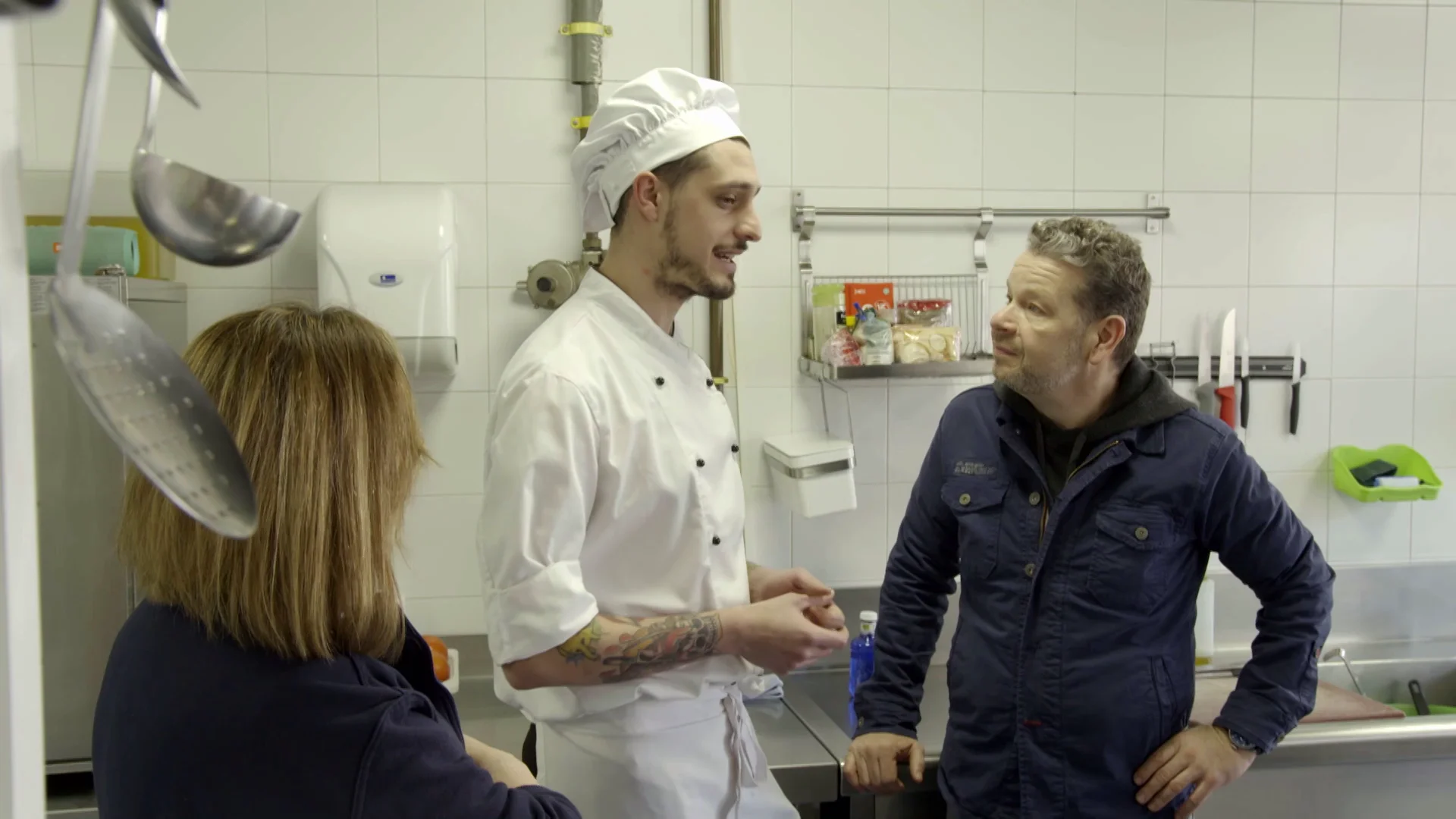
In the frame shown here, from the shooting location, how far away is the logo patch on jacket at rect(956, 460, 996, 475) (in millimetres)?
1700

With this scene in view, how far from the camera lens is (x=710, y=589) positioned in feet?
4.79

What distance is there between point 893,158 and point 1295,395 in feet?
3.70

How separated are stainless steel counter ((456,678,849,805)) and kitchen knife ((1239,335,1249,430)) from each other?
1.30m

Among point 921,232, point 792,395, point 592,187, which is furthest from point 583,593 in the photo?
point 921,232

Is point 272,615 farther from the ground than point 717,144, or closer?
closer

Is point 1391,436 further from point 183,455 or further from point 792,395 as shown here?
point 183,455

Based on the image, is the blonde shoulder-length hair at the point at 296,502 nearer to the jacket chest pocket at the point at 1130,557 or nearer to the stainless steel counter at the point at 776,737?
the jacket chest pocket at the point at 1130,557

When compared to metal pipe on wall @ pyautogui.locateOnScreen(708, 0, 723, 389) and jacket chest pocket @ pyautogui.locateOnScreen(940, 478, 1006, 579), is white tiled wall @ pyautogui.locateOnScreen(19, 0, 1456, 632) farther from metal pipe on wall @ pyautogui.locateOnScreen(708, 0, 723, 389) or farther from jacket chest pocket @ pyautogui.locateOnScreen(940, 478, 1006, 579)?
jacket chest pocket @ pyautogui.locateOnScreen(940, 478, 1006, 579)

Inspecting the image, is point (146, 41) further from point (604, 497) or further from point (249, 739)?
point (604, 497)

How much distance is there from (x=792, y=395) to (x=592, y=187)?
1045 mm

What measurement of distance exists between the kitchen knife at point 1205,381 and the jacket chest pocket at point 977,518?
1168 millimetres

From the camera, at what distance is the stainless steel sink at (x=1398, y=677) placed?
2.61 meters

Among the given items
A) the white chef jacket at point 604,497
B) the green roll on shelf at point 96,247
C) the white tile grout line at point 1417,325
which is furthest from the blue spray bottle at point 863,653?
the green roll on shelf at point 96,247

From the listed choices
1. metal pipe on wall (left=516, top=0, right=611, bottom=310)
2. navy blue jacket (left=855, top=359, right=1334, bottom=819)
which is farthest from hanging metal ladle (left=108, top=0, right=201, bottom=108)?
metal pipe on wall (left=516, top=0, right=611, bottom=310)
